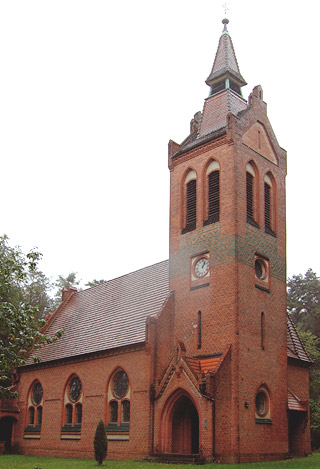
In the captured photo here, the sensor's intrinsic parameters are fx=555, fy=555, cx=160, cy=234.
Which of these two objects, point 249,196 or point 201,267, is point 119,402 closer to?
point 201,267

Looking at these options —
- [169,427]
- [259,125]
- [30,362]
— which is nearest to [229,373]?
[169,427]

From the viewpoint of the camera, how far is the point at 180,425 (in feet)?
87.8

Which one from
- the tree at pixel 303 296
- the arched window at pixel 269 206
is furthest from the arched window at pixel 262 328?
the tree at pixel 303 296

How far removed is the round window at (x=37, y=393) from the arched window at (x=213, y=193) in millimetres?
16449

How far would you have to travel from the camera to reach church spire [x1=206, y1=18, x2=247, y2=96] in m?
33.2

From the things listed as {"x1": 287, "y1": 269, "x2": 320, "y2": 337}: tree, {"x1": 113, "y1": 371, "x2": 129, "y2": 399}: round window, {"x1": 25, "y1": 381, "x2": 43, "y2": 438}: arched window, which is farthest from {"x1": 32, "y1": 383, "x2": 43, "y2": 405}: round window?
{"x1": 287, "y1": 269, "x2": 320, "y2": 337}: tree

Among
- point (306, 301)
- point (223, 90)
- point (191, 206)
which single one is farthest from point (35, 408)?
point (306, 301)

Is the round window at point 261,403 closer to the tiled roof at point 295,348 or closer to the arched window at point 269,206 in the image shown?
the tiled roof at point 295,348

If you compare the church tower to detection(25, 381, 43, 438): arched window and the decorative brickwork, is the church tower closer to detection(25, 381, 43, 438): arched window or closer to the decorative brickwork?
the decorative brickwork

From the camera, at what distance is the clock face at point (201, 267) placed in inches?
1112

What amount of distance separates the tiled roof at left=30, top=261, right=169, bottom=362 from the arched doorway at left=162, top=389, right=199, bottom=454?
3.79 metres

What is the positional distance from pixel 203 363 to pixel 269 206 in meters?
9.83

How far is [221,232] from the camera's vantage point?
27891 millimetres

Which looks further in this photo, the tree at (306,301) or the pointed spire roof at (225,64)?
the tree at (306,301)
